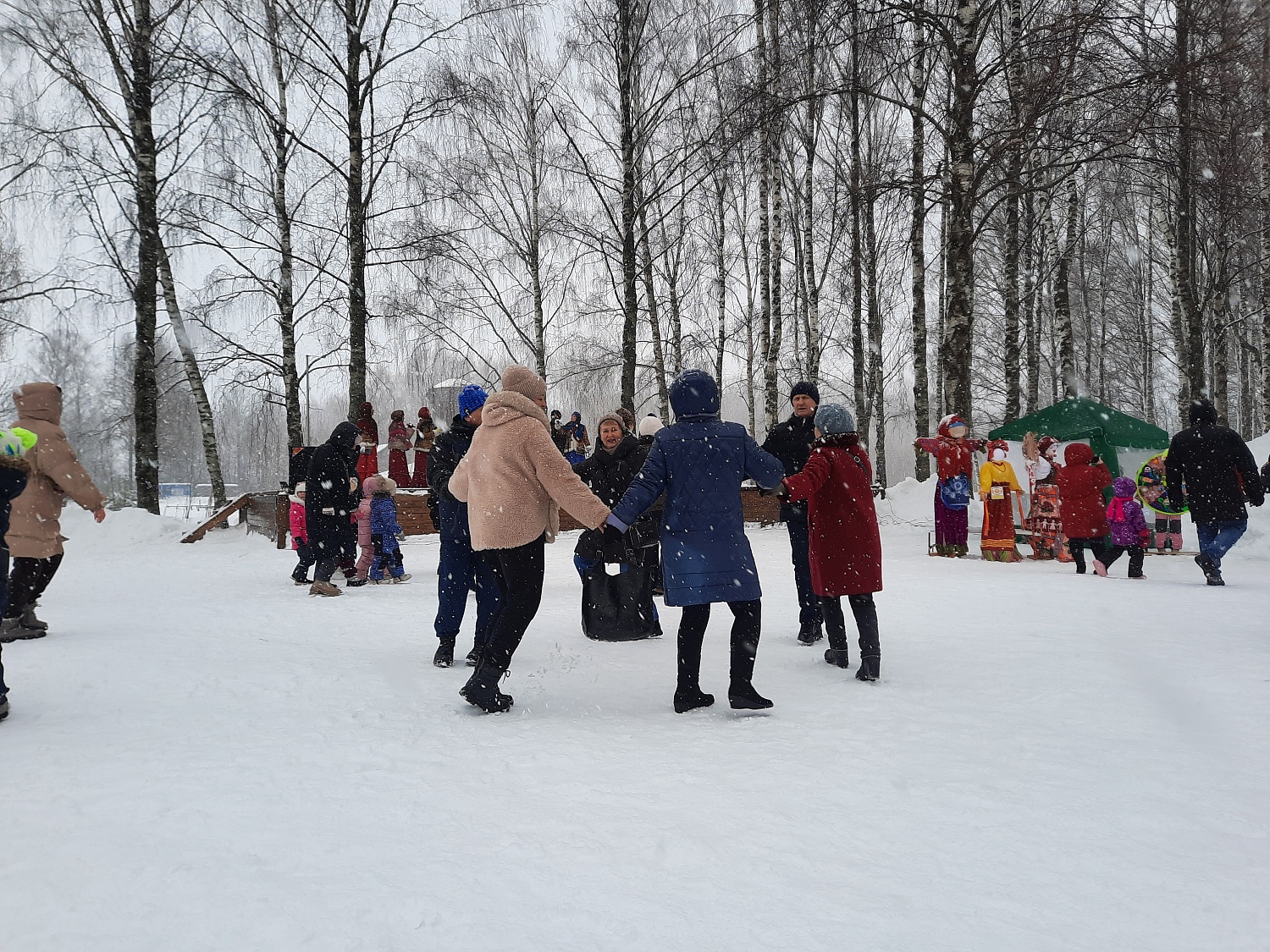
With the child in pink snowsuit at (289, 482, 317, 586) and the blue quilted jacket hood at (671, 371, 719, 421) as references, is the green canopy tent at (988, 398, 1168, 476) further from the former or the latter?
the child in pink snowsuit at (289, 482, 317, 586)

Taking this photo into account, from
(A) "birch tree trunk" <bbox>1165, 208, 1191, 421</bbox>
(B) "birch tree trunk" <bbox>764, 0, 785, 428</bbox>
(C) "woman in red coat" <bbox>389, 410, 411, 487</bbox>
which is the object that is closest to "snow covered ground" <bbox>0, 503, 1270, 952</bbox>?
(C) "woman in red coat" <bbox>389, 410, 411, 487</bbox>

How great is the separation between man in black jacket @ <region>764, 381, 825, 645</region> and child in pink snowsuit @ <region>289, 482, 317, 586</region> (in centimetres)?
583

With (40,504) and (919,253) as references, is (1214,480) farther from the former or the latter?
(919,253)

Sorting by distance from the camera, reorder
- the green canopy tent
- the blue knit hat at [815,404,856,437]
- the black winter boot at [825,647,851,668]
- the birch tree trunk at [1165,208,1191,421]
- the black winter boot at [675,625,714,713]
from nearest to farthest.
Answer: the black winter boot at [675,625,714,713] < the blue knit hat at [815,404,856,437] < the black winter boot at [825,647,851,668] < the green canopy tent < the birch tree trunk at [1165,208,1191,421]

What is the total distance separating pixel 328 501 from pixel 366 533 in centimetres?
137

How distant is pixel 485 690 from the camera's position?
4258 mm

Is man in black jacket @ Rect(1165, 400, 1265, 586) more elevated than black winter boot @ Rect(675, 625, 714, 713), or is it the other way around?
man in black jacket @ Rect(1165, 400, 1265, 586)

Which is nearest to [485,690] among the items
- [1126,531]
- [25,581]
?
[25,581]

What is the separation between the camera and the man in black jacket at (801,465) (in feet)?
20.0

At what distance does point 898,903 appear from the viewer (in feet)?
7.48

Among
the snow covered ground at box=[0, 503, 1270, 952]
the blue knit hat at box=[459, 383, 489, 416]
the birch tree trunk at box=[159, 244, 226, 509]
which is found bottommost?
the snow covered ground at box=[0, 503, 1270, 952]

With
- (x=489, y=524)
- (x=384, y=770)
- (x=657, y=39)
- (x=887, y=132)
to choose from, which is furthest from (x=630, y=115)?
(x=384, y=770)

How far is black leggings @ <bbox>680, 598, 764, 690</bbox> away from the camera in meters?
4.21

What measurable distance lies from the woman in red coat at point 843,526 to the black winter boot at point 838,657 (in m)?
0.29
